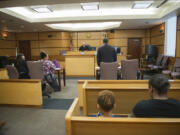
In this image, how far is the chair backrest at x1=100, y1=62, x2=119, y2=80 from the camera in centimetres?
319

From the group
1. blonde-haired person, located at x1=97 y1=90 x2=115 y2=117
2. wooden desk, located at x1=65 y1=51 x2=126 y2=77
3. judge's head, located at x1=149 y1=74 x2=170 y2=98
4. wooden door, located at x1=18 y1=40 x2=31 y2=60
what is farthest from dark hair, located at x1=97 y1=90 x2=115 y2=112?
wooden door, located at x1=18 y1=40 x2=31 y2=60

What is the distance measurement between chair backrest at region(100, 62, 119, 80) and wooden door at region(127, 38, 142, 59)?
19.9ft

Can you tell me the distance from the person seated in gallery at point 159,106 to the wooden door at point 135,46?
316 inches

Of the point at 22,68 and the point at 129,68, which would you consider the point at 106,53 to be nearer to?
the point at 129,68

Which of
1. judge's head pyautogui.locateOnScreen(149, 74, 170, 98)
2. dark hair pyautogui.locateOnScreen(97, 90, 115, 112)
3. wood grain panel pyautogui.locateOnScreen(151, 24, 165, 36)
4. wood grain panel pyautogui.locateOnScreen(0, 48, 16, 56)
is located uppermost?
wood grain panel pyautogui.locateOnScreen(151, 24, 165, 36)

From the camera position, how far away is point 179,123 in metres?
0.89

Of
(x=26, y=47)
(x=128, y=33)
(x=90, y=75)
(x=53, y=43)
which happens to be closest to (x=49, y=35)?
(x=53, y=43)

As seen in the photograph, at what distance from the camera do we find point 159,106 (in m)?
1.06

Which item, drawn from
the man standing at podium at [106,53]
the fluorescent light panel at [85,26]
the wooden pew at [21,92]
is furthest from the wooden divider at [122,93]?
the fluorescent light panel at [85,26]

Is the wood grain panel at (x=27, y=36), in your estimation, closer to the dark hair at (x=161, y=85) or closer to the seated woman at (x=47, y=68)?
the seated woman at (x=47, y=68)

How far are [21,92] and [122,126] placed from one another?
296 centimetres

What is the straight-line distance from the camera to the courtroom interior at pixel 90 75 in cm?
105

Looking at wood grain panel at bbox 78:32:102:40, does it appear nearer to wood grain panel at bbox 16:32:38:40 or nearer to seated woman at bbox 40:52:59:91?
wood grain panel at bbox 16:32:38:40

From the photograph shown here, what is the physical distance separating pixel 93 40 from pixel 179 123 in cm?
873
